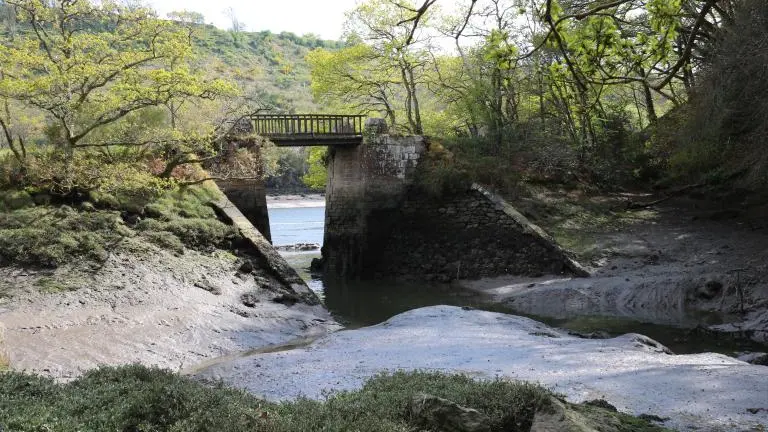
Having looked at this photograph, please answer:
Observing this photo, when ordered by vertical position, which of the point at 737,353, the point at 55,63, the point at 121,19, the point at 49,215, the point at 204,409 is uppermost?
the point at 121,19

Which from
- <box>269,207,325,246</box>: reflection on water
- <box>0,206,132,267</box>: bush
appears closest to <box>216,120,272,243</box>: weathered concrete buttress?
<box>0,206,132,267</box>: bush

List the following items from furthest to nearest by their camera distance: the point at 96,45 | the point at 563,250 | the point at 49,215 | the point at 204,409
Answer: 1. the point at 563,250
2. the point at 96,45
3. the point at 49,215
4. the point at 204,409

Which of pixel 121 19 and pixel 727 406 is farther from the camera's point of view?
pixel 121 19

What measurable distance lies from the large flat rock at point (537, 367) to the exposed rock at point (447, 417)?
256cm

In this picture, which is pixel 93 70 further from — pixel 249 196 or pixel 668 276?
pixel 668 276

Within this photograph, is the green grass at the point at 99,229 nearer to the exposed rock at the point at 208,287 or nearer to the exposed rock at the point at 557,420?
the exposed rock at the point at 208,287

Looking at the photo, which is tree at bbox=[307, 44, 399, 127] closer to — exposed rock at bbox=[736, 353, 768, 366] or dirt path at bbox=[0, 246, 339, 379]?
dirt path at bbox=[0, 246, 339, 379]

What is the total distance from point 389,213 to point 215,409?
18.6 metres

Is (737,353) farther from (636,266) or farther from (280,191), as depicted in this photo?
(280,191)

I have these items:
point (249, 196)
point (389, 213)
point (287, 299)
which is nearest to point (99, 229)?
point (287, 299)

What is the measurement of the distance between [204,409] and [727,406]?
5.37m

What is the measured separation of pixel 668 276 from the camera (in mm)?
15922

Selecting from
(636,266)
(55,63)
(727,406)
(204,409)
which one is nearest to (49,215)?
(55,63)

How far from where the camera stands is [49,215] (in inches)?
554
